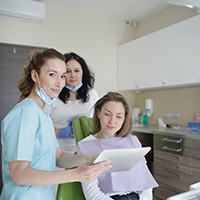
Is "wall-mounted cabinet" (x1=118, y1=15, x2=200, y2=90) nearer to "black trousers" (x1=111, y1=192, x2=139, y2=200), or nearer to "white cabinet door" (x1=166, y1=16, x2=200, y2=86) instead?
"white cabinet door" (x1=166, y1=16, x2=200, y2=86)

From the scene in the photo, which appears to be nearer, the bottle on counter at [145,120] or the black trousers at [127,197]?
the black trousers at [127,197]

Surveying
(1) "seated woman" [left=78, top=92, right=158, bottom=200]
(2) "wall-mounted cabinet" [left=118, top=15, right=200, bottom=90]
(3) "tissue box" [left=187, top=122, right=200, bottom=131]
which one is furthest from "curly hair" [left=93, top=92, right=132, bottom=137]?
(3) "tissue box" [left=187, top=122, right=200, bottom=131]

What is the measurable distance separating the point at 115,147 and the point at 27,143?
760mm

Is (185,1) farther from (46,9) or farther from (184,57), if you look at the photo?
(46,9)

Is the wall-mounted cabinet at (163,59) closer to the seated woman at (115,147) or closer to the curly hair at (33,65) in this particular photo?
the seated woman at (115,147)

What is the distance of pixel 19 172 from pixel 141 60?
2.82 meters

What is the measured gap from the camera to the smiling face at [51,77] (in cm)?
106

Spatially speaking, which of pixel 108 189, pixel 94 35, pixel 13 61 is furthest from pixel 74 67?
pixel 94 35

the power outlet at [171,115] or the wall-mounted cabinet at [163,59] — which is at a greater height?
the wall-mounted cabinet at [163,59]

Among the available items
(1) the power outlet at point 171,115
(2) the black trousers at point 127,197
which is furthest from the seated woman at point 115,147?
(1) the power outlet at point 171,115

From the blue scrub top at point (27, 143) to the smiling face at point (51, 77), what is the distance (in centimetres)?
8

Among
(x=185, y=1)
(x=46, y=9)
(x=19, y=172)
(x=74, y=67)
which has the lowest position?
(x=19, y=172)

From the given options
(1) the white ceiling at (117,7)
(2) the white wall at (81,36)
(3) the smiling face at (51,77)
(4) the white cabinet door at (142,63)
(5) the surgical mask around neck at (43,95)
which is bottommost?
(5) the surgical mask around neck at (43,95)

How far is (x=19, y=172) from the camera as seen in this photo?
0.88 metres
